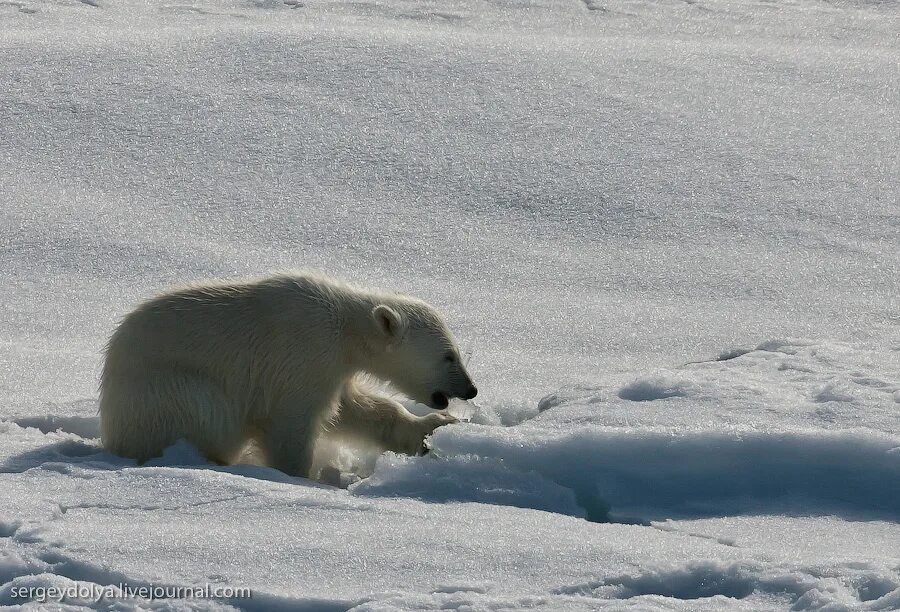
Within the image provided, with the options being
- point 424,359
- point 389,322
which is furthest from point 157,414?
point 424,359

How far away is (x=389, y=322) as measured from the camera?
4676 millimetres

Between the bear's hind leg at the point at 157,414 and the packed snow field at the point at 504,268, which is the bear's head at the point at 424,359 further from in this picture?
the bear's hind leg at the point at 157,414

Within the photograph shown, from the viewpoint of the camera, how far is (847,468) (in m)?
3.94

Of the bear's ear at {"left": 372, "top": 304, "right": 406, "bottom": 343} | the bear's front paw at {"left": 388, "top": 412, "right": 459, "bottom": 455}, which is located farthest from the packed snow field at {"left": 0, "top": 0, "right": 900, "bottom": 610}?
the bear's ear at {"left": 372, "top": 304, "right": 406, "bottom": 343}

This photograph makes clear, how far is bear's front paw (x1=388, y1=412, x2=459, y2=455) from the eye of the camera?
16.2 feet

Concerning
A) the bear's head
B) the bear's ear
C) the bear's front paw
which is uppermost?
the bear's ear

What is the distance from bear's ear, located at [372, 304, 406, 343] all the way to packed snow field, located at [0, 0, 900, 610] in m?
0.49

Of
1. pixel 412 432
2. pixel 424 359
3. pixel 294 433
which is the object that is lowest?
pixel 412 432

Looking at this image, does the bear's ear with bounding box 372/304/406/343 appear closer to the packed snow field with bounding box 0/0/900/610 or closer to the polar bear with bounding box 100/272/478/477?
the polar bear with bounding box 100/272/478/477

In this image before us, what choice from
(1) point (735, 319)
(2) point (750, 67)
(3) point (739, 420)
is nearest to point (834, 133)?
(2) point (750, 67)

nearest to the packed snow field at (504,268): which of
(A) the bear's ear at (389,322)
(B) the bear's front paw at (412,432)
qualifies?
(B) the bear's front paw at (412,432)

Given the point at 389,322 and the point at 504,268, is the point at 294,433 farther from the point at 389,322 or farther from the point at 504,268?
the point at 504,268

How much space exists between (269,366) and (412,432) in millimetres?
736

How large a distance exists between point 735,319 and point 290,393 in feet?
8.46
